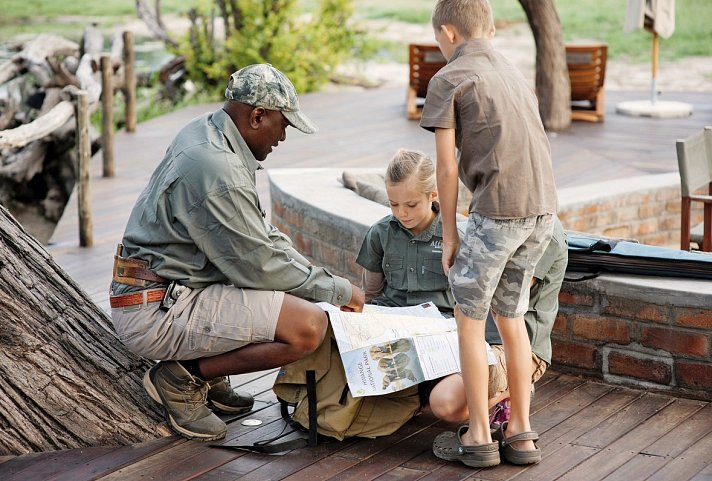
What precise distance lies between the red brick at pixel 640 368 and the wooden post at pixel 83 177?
371cm

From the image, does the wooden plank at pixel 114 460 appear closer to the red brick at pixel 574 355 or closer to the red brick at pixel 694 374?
the red brick at pixel 574 355

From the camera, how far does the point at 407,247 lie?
3.69m

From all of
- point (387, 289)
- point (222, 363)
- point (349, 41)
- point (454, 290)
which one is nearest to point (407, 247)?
point (387, 289)

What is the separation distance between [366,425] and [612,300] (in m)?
1.08

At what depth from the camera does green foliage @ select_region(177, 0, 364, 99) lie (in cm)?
1227

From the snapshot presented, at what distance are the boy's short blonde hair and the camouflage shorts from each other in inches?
21.7

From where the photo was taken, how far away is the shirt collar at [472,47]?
3.10 metres

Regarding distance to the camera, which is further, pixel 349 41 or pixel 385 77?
pixel 385 77

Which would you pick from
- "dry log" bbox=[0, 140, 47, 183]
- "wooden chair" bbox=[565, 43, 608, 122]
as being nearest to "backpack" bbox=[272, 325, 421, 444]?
"dry log" bbox=[0, 140, 47, 183]

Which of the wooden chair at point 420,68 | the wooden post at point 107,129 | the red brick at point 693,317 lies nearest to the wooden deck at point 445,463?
the red brick at point 693,317

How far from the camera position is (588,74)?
33.8ft

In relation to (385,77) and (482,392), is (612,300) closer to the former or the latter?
(482,392)

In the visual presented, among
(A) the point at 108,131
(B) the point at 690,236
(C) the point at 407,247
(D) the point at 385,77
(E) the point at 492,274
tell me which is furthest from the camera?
(D) the point at 385,77

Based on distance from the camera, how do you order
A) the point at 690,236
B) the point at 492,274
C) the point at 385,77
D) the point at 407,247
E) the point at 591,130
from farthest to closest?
the point at 385,77 < the point at 591,130 < the point at 690,236 < the point at 407,247 < the point at 492,274
